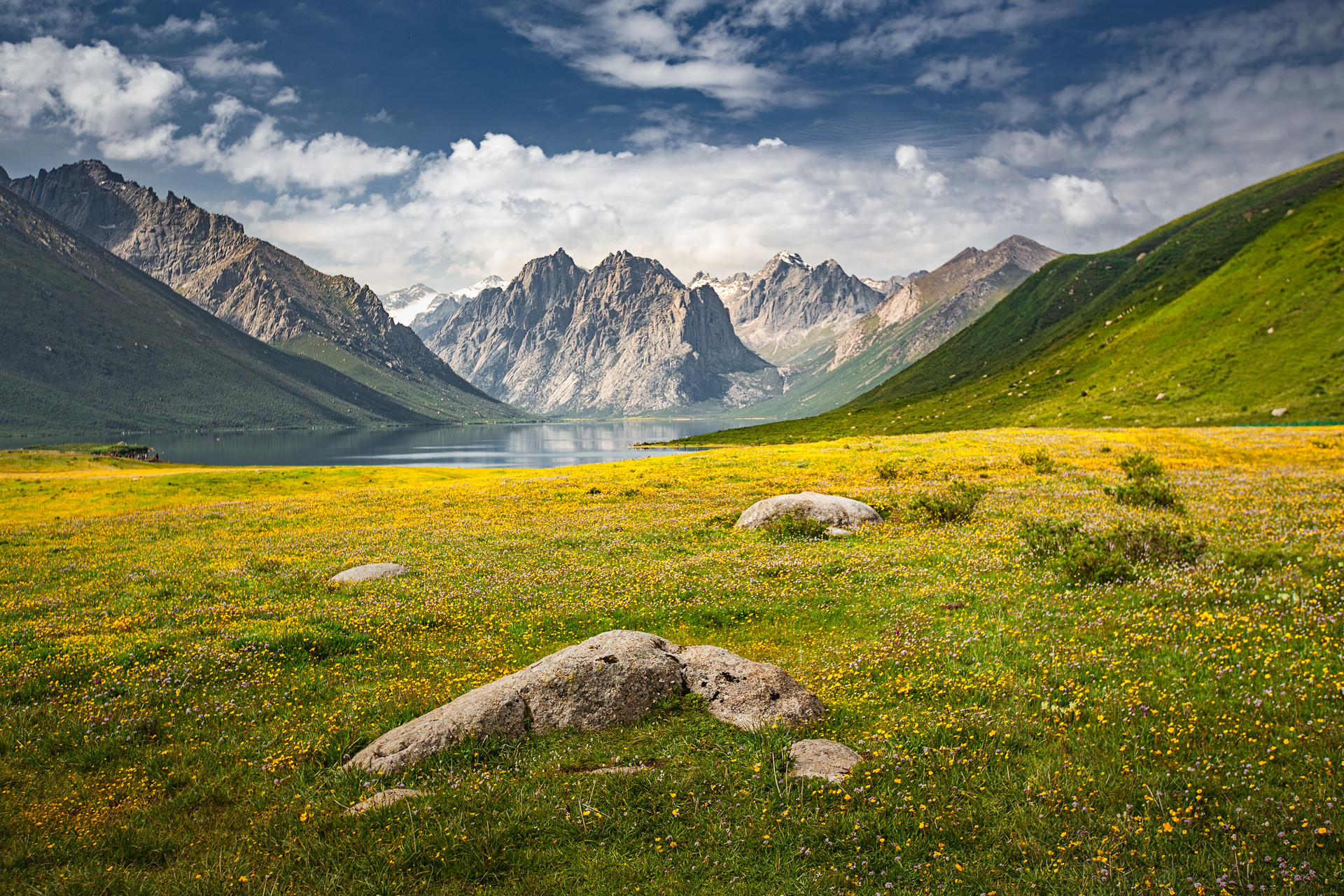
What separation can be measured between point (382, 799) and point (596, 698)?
3.24 meters

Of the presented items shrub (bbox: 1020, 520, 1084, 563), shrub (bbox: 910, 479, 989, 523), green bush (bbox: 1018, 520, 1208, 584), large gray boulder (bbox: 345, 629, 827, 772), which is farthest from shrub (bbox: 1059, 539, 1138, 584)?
large gray boulder (bbox: 345, 629, 827, 772)

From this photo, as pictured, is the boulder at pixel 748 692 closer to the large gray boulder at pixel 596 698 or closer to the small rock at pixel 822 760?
the large gray boulder at pixel 596 698

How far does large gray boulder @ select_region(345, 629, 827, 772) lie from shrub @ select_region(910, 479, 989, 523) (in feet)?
55.1

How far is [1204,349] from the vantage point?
121000mm

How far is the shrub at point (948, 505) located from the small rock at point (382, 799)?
→ 21.5 metres

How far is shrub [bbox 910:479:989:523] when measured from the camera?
82.7ft

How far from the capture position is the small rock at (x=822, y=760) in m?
8.17

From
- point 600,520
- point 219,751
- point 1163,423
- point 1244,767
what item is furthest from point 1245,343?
point 219,751

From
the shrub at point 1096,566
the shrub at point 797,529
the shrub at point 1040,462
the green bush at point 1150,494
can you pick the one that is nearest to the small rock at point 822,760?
the shrub at point 1096,566

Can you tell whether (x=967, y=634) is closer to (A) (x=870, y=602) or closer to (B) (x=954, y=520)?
(A) (x=870, y=602)

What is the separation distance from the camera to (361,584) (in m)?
19.2

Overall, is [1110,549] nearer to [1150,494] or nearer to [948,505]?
[948,505]

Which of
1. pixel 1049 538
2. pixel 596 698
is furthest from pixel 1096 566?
pixel 596 698

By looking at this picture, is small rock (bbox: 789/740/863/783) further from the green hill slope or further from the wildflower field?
the green hill slope
